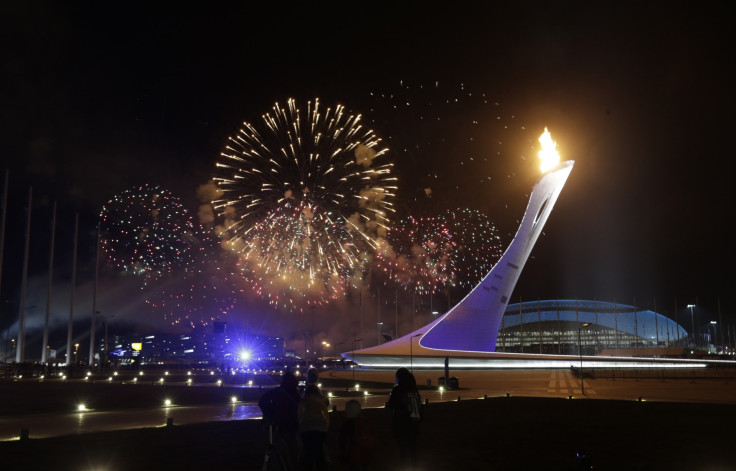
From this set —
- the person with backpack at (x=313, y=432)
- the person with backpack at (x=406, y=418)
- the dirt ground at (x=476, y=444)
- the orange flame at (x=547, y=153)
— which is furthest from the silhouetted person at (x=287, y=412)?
the orange flame at (x=547, y=153)

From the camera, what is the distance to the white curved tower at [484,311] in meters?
49.7

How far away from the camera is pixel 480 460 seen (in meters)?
10.2

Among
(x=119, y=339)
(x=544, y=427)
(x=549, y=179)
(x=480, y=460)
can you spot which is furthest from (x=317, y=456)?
(x=119, y=339)

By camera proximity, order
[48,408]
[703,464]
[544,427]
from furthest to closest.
→ [48,408] < [544,427] < [703,464]

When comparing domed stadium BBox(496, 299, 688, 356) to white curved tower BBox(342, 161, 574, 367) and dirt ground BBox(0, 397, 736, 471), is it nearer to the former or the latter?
white curved tower BBox(342, 161, 574, 367)

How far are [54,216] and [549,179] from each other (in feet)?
120

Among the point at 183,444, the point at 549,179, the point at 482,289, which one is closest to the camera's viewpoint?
the point at 183,444

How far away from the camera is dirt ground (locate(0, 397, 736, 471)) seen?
984cm

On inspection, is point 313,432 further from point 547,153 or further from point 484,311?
point 484,311

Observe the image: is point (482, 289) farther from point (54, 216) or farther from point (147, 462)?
point (147, 462)

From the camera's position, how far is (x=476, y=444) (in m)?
11.8

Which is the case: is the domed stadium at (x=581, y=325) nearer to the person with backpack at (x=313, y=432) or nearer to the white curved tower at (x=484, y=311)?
the white curved tower at (x=484, y=311)

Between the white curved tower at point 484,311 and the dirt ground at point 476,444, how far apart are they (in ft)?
110

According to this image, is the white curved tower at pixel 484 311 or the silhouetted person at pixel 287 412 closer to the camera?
the silhouetted person at pixel 287 412
